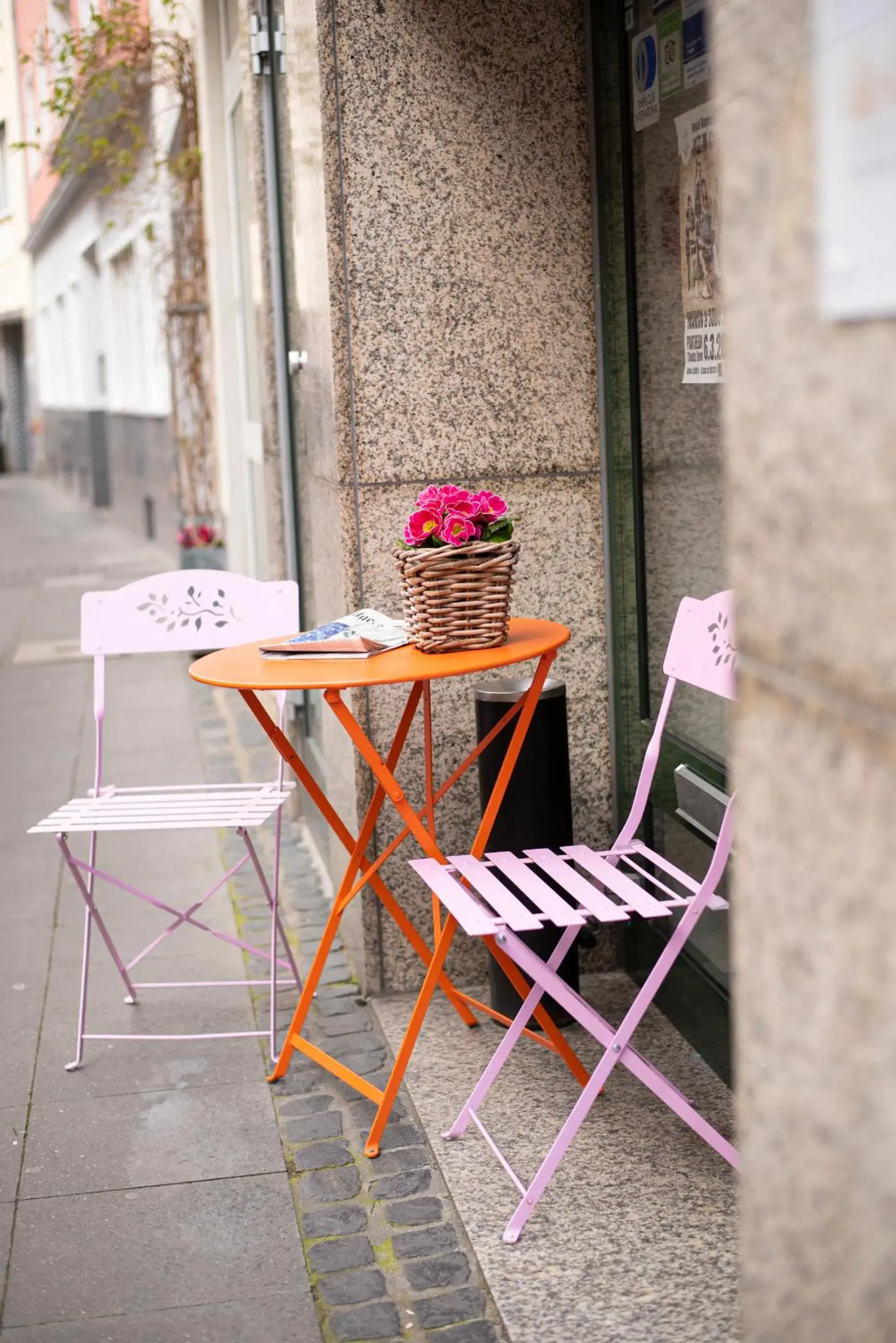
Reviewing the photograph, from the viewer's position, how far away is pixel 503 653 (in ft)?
11.0

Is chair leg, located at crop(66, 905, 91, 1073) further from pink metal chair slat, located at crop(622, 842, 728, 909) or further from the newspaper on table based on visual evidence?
pink metal chair slat, located at crop(622, 842, 728, 909)

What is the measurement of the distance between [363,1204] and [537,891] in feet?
2.38

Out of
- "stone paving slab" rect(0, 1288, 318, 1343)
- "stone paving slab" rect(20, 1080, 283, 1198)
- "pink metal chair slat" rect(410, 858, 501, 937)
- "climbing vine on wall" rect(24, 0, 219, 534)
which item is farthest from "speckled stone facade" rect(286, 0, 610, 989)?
"climbing vine on wall" rect(24, 0, 219, 534)

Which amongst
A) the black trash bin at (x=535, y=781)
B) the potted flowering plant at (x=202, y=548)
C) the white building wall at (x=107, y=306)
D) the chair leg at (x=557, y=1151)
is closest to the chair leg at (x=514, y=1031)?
the chair leg at (x=557, y=1151)

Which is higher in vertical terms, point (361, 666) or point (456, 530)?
point (456, 530)

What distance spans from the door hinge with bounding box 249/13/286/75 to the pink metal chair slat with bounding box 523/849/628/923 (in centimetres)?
301

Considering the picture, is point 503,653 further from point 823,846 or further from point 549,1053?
point 823,846

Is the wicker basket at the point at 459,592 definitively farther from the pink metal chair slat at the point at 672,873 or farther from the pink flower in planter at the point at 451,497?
the pink metal chair slat at the point at 672,873

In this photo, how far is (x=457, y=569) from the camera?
11.0 ft

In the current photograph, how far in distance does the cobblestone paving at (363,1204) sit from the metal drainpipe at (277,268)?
1669 millimetres

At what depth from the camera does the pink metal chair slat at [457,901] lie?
2.91 meters

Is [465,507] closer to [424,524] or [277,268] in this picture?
[424,524]

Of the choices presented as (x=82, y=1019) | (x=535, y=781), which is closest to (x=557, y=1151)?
(x=535, y=781)

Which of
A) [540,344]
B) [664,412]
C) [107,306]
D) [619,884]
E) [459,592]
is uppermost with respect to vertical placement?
[107,306]
